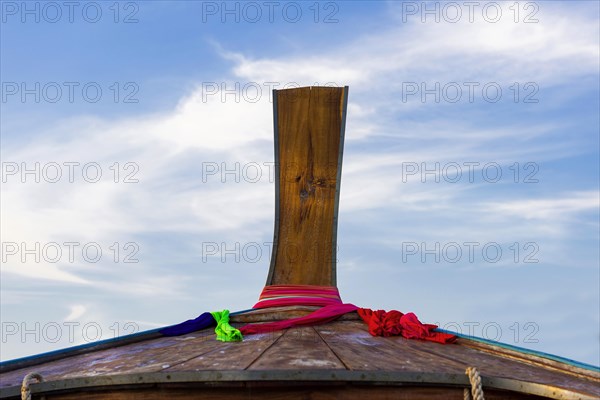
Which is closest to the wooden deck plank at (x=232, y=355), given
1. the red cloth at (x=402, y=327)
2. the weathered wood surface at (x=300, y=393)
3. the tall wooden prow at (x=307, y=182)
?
the weathered wood surface at (x=300, y=393)

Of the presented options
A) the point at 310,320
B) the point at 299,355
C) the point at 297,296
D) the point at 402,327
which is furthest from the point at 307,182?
the point at 299,355

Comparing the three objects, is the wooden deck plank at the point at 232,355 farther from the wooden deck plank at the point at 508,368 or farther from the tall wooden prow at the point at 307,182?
the tall wooden prow at the point at 307,182

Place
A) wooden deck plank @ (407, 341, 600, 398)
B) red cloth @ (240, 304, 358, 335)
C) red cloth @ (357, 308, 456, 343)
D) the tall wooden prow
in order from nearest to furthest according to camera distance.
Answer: wooden deck plank @ (407, 341, 600, 398) < red cloth @ (357, 308, 456, 343) < red cloth @ (240, 304, 358, 335) < the tall wooden prow

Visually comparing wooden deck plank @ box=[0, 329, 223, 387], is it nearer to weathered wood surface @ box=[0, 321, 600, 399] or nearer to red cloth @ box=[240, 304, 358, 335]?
weathered wood surface @ box=[0, 321, 600, 399]

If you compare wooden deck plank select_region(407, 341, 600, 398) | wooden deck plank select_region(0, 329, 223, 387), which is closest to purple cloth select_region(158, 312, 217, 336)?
wooden deck plank select_region(0, 329, 223, 387)

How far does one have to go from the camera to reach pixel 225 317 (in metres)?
5.52

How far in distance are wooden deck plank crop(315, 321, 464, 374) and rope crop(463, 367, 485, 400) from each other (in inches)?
6.6

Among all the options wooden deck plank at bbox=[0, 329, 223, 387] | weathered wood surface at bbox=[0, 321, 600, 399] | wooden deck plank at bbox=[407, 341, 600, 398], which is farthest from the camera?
wooden deck plank at bbox=[0, 329, 223, 387]

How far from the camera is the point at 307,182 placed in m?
7.28

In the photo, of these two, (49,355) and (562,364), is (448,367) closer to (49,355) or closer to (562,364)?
(562,364)

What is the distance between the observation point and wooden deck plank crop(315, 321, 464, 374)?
391cm

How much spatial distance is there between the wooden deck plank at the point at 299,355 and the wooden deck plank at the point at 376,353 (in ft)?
0.22

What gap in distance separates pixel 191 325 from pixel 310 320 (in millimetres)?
884

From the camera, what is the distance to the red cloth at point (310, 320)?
17.2 feet
